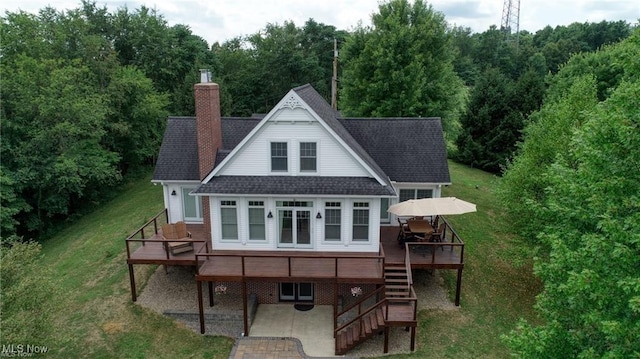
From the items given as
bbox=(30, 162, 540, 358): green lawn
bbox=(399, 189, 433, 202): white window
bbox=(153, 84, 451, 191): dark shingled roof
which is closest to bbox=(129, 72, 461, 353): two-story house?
bbox=(30, 162, 540, 358): green lawn

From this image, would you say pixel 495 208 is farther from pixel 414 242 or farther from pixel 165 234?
pixel 165 234

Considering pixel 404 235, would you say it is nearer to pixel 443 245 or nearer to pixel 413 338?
pixel 443 245

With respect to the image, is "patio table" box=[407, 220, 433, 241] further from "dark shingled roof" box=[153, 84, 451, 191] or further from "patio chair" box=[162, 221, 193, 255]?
"patio chair" box=[162, 221, 193, 255]

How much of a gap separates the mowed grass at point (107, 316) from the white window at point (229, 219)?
3.68 metres

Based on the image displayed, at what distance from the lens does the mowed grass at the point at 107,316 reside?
13227 mm

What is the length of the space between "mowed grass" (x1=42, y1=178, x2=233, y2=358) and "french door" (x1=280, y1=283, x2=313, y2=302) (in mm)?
2932

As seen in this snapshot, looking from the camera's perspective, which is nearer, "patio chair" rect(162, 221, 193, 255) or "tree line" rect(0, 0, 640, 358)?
"tree line" rect(0, 0, 640, 358)

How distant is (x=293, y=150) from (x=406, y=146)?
21.3 feet

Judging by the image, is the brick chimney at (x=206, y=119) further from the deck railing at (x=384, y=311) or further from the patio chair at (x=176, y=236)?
the deck railing at (x=384, y=311)

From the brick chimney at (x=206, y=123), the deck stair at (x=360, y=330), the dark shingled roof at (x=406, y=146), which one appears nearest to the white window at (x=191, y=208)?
the brick chimney at (x=206, y=123)

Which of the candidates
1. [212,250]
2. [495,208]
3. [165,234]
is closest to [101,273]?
[165,234]

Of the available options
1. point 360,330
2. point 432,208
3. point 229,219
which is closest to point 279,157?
point 229,219

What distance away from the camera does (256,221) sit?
15484 millimetres

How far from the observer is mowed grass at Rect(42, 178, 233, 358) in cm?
1323
